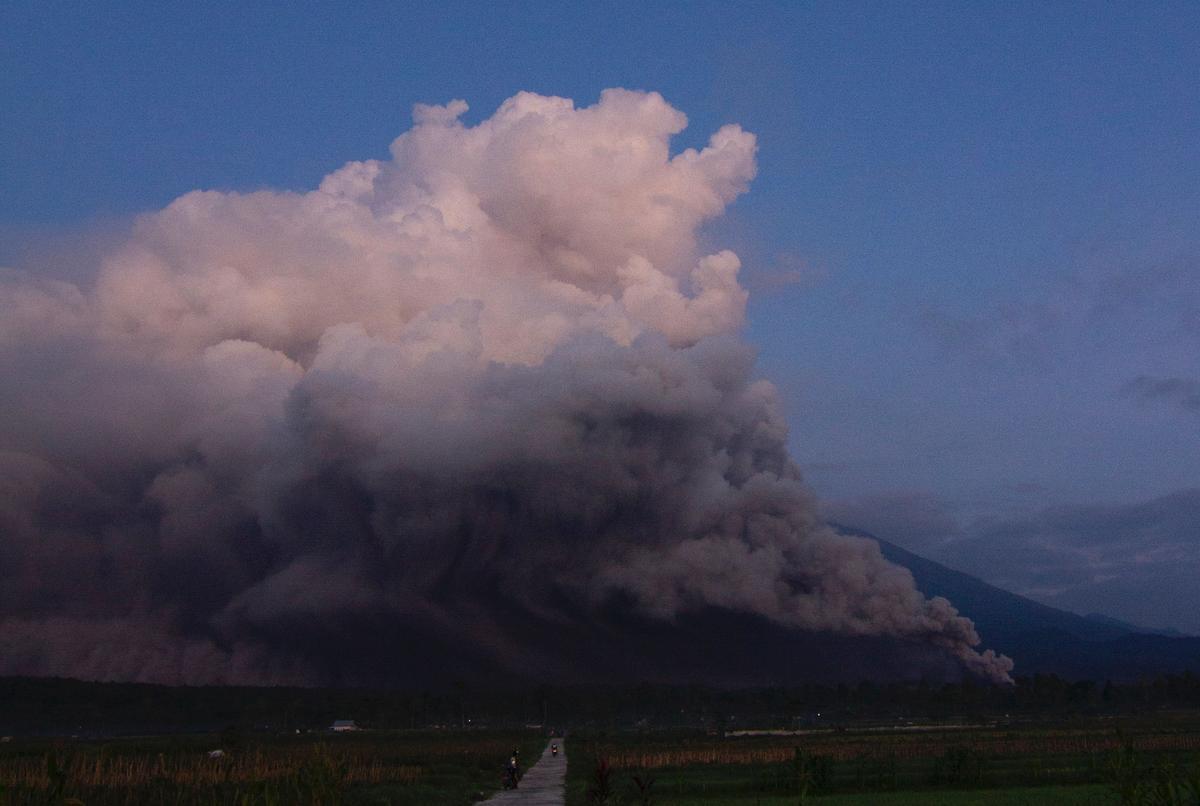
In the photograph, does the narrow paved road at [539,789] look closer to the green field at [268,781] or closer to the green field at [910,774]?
the green field at [910,774]

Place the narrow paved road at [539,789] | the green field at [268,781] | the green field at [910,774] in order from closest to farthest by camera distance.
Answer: the green field at [268,781]
the green field at [910,774]
the narrow paved road at [539,789]

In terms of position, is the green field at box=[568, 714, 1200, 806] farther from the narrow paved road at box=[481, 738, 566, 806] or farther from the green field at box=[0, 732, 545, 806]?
the green field at box=[0, 732, 545, 806]

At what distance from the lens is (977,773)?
70062mm

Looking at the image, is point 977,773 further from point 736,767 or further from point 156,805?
point 156,805

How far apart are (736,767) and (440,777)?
984 inches

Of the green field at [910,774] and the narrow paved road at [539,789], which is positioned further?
the narrow paved road at [539,789]

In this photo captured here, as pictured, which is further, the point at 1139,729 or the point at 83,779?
the point at 1139,729

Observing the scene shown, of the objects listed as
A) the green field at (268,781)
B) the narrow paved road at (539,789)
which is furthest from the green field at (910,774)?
the green field at (268,781)

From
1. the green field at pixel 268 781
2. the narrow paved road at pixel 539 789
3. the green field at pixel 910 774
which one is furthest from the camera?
the narrow paved road at pixel 539 789

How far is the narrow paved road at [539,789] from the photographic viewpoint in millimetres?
57594

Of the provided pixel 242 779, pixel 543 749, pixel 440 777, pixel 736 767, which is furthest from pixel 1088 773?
pixel 543 749

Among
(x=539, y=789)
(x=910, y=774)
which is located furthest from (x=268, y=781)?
(x=910, y=774)

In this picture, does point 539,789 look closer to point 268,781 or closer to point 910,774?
point 268,781

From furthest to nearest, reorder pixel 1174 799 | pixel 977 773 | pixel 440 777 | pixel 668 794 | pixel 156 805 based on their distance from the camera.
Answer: pixel 440 777
pixel 977 773
pixel 668 794
pixel 156 805
pixel 1174 799
